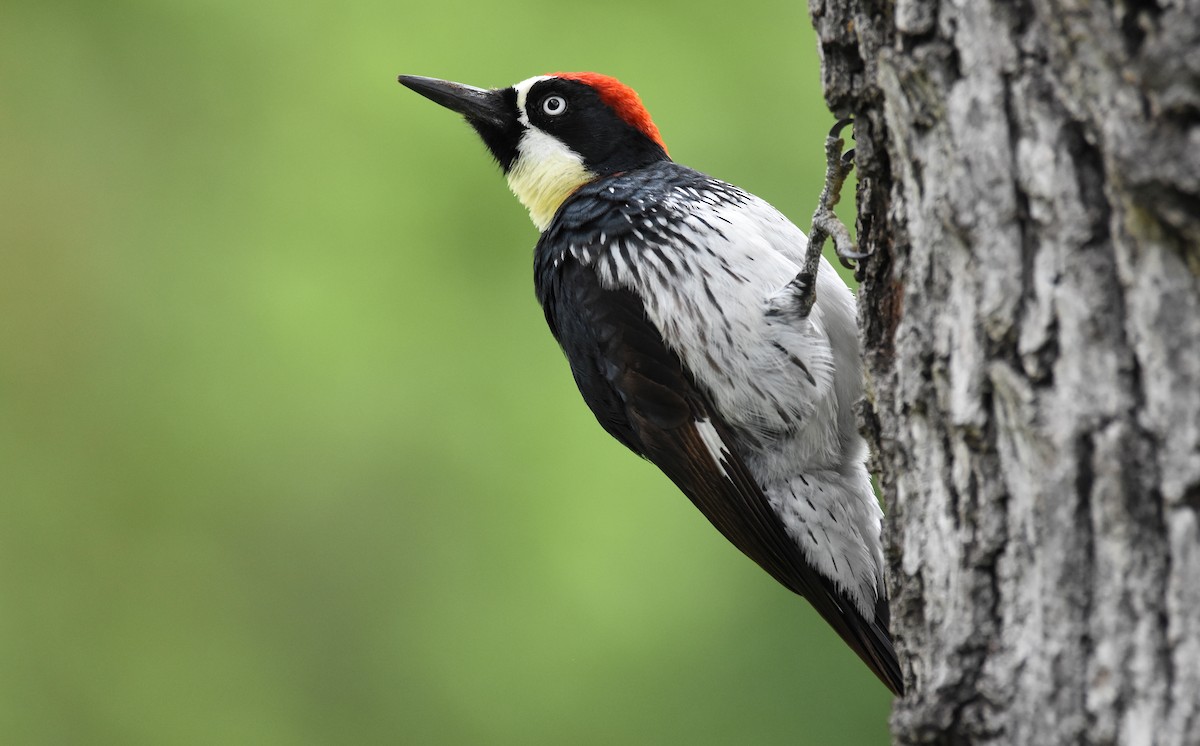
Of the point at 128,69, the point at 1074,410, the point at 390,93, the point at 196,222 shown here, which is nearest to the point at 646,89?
the point at 390,93

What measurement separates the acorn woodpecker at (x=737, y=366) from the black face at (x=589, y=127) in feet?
1.36

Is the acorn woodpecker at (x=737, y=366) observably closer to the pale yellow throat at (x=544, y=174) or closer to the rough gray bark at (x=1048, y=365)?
the pale yellow throat at (x=544, y=174)

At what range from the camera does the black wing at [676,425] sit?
10.3 feet

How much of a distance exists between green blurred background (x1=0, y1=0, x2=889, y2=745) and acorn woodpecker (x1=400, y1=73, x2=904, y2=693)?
2420 mm

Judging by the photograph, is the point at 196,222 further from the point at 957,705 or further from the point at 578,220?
the point at 957,705

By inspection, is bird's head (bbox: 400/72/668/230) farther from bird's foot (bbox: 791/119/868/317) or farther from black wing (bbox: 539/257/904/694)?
bird's foot (bbox: 791/119/868/317)

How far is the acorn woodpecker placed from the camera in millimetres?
3209

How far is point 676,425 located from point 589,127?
→ 1239mm

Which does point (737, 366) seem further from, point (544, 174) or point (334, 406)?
point (334, 406)

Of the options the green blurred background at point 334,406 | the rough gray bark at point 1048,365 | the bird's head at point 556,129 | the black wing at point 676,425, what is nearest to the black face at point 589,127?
the bird's head at point 556,129

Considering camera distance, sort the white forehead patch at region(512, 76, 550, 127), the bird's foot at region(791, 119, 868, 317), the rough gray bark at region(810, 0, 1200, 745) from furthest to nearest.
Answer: the white forehead patch at region(512, 76, 550, 127) < the bird's foot at region(791, 119, 868, 317) < the rough gray bark at region(810, 0, 1200, 745)

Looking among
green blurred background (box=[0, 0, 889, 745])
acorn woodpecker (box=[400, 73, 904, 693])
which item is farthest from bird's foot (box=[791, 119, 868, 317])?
green blurred background (box=[0, 0, 889, 745])

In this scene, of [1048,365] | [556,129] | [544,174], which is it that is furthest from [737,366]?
[1048,365]

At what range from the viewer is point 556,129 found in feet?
13.5
